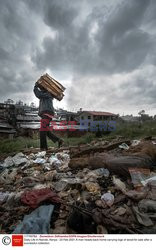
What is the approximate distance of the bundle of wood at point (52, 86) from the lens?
3467mm

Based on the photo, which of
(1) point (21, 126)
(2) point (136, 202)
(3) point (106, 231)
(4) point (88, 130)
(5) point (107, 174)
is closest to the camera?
(3) point (106, 231)

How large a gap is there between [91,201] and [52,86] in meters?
3.17

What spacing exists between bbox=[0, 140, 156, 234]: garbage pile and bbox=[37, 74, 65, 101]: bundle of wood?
2.35 m

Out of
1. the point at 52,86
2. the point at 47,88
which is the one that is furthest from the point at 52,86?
the point at 47,88

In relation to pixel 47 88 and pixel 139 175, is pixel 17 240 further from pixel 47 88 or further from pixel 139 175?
pixel 47 88

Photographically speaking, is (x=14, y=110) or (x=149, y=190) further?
(x=14, y=110)

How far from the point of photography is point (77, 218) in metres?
1.02

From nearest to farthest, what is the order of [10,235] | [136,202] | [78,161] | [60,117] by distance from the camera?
[10,235] < [136,202] < [78,161] < [60,117]

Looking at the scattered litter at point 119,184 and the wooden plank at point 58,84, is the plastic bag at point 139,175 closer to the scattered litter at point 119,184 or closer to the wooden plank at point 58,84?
the scattered litter at point 119,184

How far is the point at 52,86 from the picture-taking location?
11.7ft

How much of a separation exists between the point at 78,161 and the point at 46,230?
1308 millimetres

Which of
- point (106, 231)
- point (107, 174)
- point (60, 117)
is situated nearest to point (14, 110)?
point (60, 117)

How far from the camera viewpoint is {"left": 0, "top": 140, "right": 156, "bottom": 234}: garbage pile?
101 cm

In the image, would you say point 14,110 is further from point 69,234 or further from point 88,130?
point 69,234
